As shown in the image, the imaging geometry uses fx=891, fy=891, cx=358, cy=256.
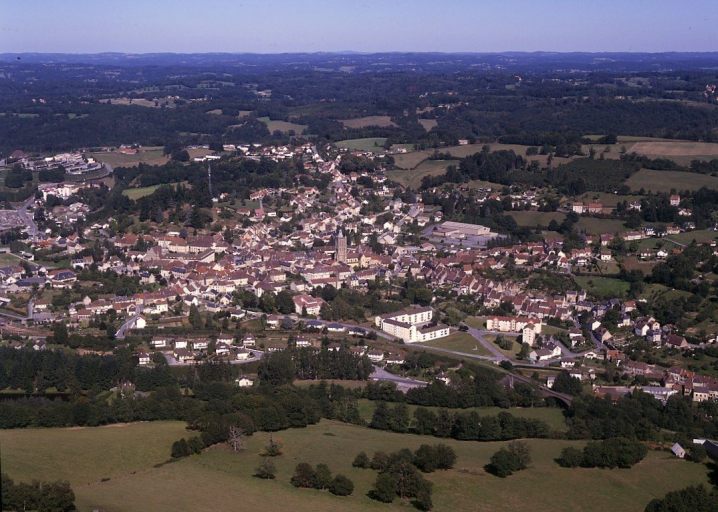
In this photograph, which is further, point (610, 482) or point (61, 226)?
point (61, 226)

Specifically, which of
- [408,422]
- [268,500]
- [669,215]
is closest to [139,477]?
[268,500]

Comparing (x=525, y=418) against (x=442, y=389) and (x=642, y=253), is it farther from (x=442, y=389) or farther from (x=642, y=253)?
(x=642, y=253)

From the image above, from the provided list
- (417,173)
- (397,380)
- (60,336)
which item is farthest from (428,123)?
(397,380)

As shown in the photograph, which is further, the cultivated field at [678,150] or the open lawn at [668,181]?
the cultivated field at [678,150]

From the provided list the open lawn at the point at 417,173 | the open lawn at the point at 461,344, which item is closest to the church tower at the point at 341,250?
the open lawn at the point at 461,344

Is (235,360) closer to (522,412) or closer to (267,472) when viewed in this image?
(522,412)

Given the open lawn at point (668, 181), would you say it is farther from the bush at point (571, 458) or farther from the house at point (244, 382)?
the bush at point (571, 458)
